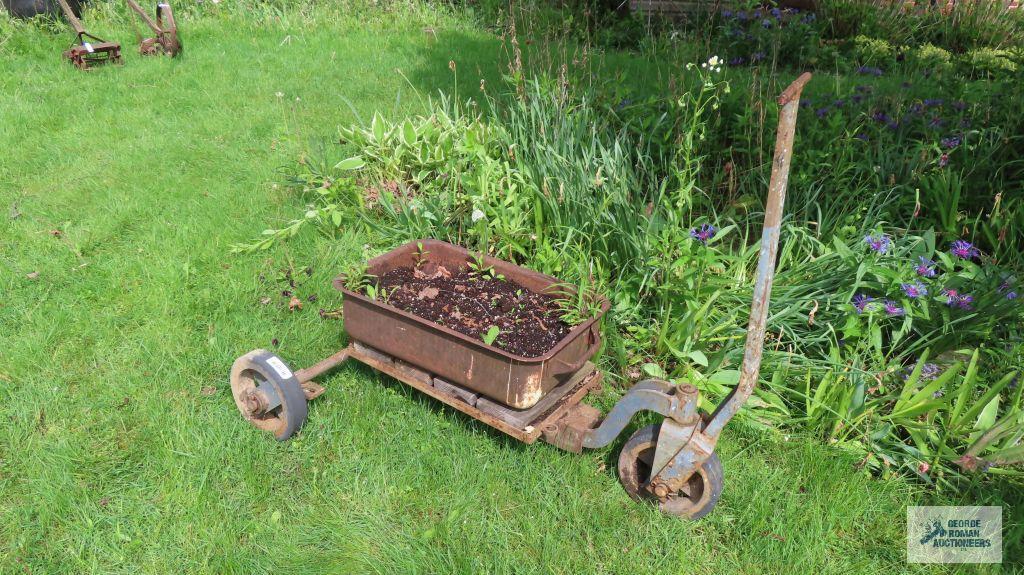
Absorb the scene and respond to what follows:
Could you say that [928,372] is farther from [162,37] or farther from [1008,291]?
[162,37]

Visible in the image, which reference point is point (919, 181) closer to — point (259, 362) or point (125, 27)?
point (259, 362)

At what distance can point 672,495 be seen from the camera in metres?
2.38

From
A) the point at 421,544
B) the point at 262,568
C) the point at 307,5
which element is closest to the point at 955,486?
the point at 421,544

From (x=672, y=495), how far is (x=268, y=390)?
1.57 meters

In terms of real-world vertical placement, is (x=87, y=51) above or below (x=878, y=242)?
above

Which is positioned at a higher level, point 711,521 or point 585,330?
point 585,330

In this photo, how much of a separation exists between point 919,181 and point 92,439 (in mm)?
3882

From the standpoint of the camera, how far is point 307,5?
814 centimetres

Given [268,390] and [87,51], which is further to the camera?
[87,51]

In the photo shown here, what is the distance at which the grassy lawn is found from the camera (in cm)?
228

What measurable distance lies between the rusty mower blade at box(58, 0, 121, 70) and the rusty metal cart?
17.1 ft

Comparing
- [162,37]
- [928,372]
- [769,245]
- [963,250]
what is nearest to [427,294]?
[769,245]

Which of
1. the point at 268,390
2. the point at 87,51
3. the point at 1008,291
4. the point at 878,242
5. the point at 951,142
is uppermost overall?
the point at 87,51
